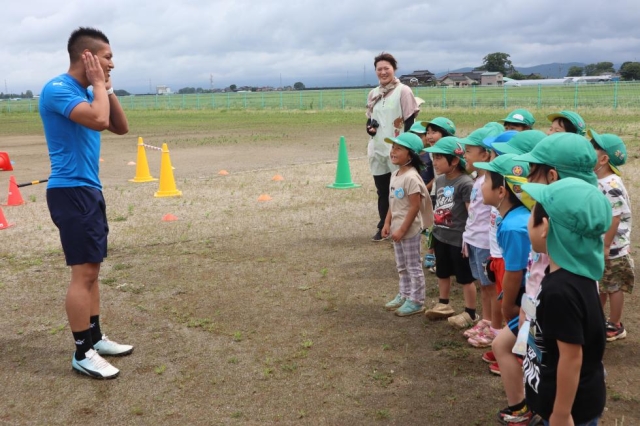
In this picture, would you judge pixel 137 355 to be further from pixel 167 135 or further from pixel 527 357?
pixel 167 135

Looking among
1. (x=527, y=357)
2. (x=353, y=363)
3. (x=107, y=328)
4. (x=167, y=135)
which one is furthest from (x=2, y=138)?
(x=527, y=357)

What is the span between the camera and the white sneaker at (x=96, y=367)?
4148mm

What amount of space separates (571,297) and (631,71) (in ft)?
356

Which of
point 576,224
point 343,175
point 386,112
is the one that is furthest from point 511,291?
point 343,175

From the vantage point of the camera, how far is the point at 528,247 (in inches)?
131

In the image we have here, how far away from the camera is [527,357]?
8.86 feet

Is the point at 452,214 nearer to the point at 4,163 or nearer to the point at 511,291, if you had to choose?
the point at 511,291

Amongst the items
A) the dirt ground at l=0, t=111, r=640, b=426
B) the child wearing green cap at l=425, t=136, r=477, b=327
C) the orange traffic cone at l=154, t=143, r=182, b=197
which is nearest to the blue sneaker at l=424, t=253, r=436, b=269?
the dirt ground at l=0, t=111, r=640, b=426

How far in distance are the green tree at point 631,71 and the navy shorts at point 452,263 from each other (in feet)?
324

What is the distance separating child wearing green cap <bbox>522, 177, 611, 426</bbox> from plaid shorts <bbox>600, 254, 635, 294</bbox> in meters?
2.25

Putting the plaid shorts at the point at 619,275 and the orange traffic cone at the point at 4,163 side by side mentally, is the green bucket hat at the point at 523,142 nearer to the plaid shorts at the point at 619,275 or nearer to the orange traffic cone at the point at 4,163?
the plaid shorts at the point at 619,275

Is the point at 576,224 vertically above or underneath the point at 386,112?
underneath

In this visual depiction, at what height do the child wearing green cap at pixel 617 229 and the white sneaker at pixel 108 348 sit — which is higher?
the child wearing green cap at pixel 617 229

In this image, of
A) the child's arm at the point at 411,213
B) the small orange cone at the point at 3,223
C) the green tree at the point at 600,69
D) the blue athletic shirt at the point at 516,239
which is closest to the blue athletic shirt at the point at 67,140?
the child's arm at the point at 411,213
